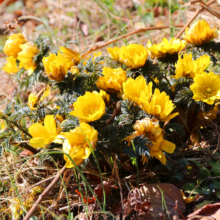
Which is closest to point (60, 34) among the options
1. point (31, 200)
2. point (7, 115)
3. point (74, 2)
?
point (74, 2)

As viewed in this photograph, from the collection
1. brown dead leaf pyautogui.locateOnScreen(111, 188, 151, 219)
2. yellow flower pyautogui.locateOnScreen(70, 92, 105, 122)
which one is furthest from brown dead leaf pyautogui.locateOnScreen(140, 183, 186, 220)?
yellow flower pyautogui.locateOnScreen(70, 92, 105, 122)

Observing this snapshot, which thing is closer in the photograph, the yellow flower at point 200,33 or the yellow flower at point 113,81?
the yellow flower at point 113,81

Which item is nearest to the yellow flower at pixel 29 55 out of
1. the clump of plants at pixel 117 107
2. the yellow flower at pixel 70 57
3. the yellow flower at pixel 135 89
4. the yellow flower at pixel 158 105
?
the clump of plants at pixel 117 107

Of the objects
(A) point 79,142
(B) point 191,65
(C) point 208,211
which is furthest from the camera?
(B) point 191,65

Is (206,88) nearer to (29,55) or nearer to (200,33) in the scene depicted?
(200,33)

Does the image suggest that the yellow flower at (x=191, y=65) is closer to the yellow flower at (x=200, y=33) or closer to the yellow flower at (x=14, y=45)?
the yellow flower at (x=200, y=33)

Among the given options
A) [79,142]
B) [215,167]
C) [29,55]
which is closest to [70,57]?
[29,55]
